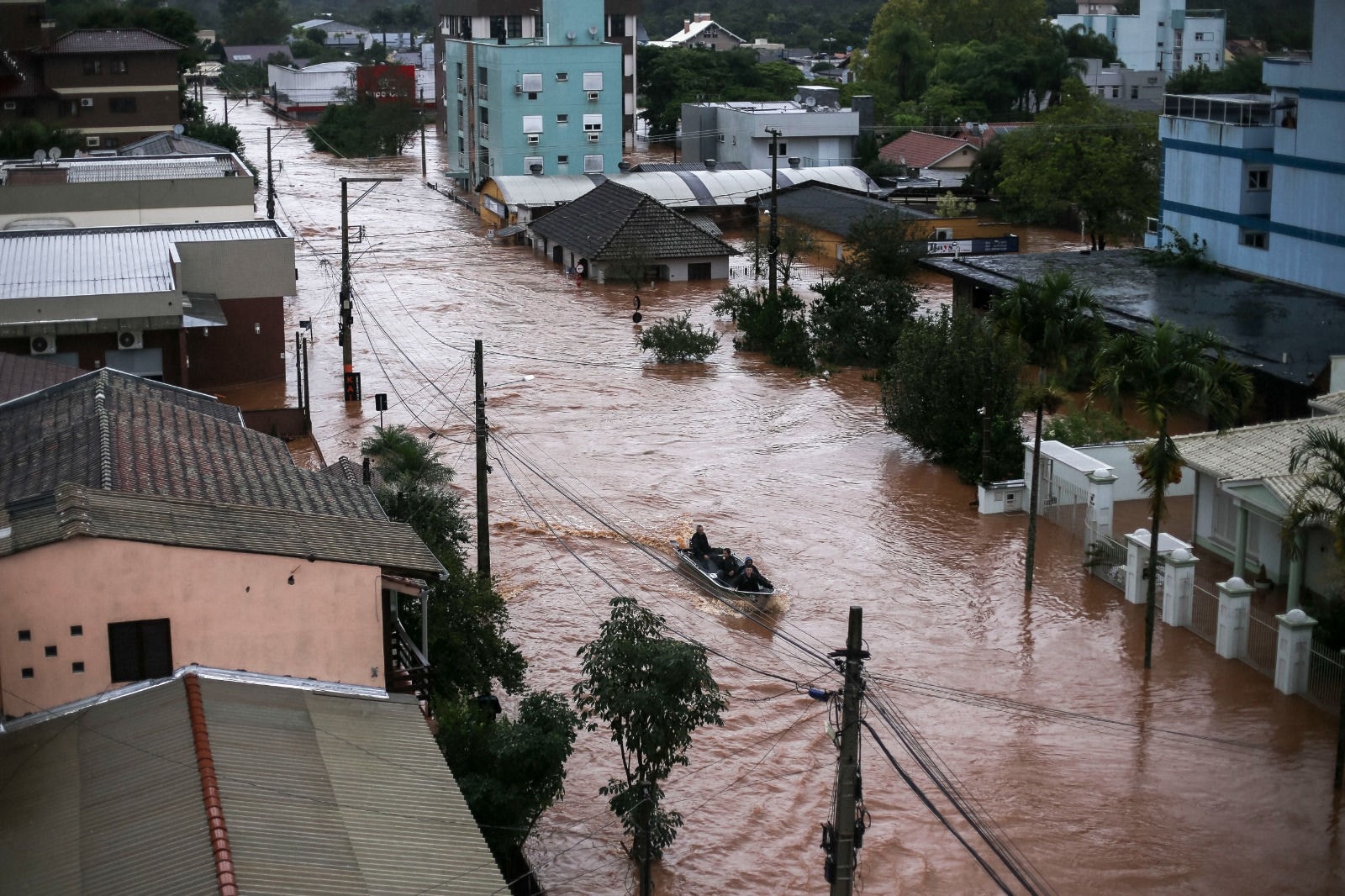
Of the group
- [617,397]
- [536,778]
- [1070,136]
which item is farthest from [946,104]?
[536,778]

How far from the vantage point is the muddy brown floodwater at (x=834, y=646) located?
1830 cm

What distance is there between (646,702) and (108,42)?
65190mm

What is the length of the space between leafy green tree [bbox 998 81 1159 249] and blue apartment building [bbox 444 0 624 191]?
2140 cm

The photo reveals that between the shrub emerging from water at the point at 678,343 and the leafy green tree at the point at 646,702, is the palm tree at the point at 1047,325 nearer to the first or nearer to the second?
the leafy green tree at the point at 646,702

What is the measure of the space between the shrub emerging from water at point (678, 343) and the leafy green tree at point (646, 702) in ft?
85.3

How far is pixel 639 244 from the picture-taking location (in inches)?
2167

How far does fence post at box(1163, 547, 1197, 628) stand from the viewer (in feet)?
80.0

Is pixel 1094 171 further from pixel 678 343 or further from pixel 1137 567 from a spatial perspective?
pixel 1137 567

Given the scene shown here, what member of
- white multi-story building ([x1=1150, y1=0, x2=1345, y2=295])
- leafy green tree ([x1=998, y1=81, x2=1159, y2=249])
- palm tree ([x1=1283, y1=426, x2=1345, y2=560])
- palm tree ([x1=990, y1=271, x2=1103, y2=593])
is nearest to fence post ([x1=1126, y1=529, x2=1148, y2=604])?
palm tree ([x1=990, y1=271, x2=1103, y2=593])

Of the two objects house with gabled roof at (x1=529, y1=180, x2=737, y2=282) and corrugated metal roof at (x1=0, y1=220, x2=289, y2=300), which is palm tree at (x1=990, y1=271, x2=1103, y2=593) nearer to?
corrugated metal roof at (x1=0, y1=220, x2=289, y2=300)

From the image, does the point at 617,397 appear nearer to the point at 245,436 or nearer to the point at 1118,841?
the point at 245,436

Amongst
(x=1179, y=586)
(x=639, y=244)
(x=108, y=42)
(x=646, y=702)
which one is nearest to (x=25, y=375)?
(x=646, y=702)

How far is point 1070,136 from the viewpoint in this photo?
58.4m

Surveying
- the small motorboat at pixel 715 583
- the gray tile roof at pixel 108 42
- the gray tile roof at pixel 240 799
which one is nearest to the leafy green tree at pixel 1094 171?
the small motorboat at pixel 715 583
